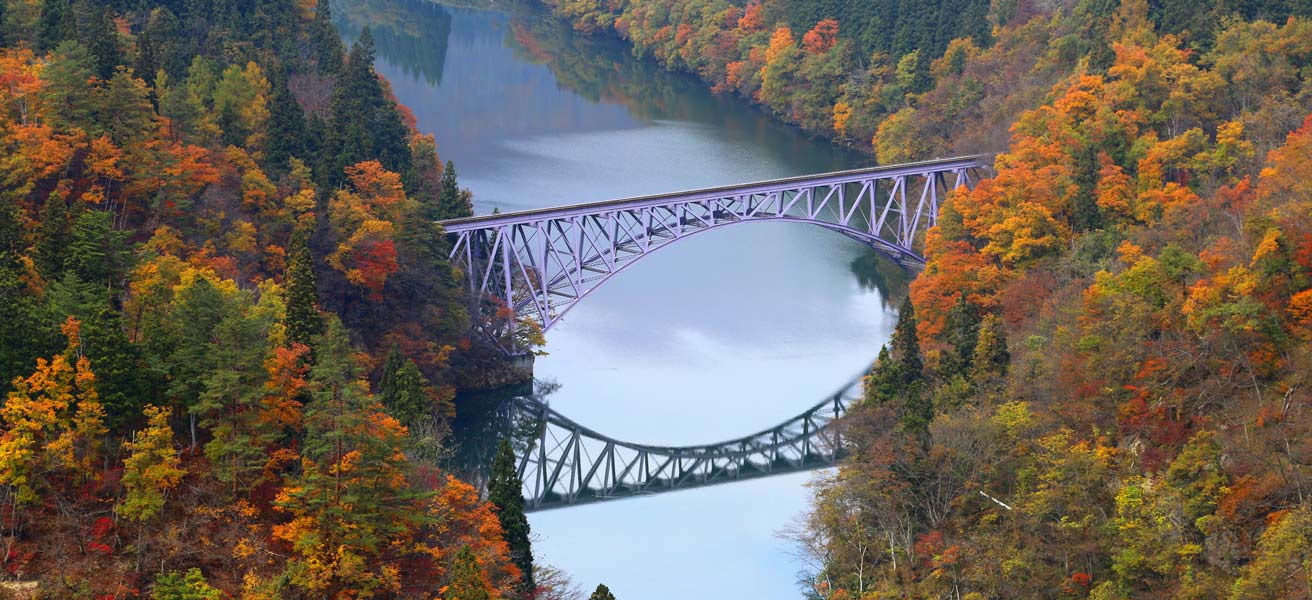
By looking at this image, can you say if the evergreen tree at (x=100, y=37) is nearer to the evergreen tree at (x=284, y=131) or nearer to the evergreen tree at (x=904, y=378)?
the evergreen tree at (x=284, y=131)

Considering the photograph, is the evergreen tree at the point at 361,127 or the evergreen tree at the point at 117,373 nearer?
the evergreen tree at the point at 117,373

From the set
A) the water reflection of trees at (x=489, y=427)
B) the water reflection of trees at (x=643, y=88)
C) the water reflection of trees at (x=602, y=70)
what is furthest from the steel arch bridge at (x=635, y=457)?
the water reflection of trees at (x=602, y=70)

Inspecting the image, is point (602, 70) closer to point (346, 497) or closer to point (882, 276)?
point (882, 276)

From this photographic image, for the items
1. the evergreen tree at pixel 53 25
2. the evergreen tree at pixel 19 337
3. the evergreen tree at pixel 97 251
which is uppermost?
the evergreen tree at pixel 53 25

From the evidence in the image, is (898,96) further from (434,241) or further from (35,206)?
(35,206)

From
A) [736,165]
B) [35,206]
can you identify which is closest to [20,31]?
[35,206]

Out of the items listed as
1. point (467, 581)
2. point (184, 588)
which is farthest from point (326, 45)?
point (467, 581)
